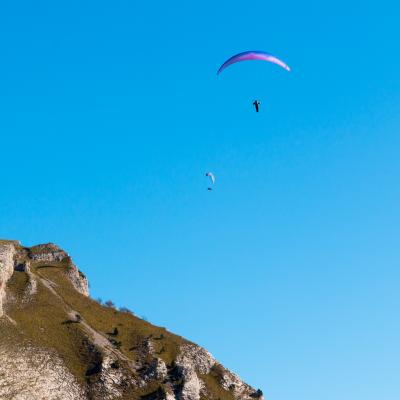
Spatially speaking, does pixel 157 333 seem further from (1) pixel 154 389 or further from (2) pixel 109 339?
(1) pixel 154 389

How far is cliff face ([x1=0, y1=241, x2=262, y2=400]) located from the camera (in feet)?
484

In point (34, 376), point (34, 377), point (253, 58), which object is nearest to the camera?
point (253, 58)

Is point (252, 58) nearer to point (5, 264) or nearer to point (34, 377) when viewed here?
point (34, 377)

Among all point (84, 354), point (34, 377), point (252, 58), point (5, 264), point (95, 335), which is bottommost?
point (34, 377)

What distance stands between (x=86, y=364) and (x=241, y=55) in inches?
Result: 3508

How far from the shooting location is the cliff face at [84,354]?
147 meters

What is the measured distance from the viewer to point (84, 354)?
16088 centimetres

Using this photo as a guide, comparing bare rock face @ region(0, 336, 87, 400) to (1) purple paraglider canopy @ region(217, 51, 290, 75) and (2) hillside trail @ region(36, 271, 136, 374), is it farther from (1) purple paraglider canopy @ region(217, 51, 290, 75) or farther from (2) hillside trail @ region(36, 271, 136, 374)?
(1) purple paraglider canopy @ region(217, 51, 290, 75)

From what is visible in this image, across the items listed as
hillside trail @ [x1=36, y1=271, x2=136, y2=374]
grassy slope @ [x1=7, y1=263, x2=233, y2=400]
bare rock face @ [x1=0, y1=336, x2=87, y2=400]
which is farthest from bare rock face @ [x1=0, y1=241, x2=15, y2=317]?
bare rock face @ [x1=0, y1=336, x2=87, y2=400]

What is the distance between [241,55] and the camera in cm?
10094

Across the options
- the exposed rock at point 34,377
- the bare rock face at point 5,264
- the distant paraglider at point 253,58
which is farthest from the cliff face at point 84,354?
the distant paraglider at point 253,58

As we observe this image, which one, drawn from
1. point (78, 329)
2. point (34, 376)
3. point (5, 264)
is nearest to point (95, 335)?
point (78, 329)

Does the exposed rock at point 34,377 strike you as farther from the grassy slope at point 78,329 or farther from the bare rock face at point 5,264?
the bare rock face at point 5,264

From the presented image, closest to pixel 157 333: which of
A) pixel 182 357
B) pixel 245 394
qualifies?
pixel 182 357
